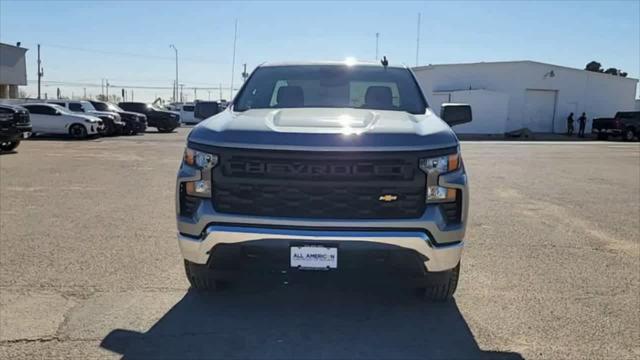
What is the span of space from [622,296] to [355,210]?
2.59 metres

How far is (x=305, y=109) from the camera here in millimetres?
4574

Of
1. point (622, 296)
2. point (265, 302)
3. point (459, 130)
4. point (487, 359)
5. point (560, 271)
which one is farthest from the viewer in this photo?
point (459, 130)

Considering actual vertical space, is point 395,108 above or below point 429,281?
above

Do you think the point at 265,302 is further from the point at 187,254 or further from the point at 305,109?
the point at 305,109

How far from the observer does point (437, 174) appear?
355cm

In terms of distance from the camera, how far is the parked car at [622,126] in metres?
33.8

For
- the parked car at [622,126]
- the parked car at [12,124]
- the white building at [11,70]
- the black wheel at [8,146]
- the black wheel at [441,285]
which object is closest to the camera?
the black wheel at [441,285]

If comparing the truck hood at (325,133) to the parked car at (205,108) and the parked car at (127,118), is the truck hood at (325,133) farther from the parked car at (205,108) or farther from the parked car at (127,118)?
the parked car at (127,118)

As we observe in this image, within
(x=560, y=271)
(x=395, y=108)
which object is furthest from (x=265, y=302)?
(x=560, y=271)

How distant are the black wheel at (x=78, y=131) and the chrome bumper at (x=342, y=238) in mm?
21148

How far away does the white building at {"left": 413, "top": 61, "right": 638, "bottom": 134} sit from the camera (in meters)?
37.1

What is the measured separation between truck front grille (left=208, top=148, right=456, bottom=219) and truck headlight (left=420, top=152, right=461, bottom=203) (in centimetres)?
5

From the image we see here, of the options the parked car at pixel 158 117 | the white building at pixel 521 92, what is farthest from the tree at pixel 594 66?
the parked car at pixel 158 117

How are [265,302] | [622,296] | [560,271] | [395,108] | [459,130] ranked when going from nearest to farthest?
[265,302] < [622,296] < [395,108] < [560,271] < [459,130]
